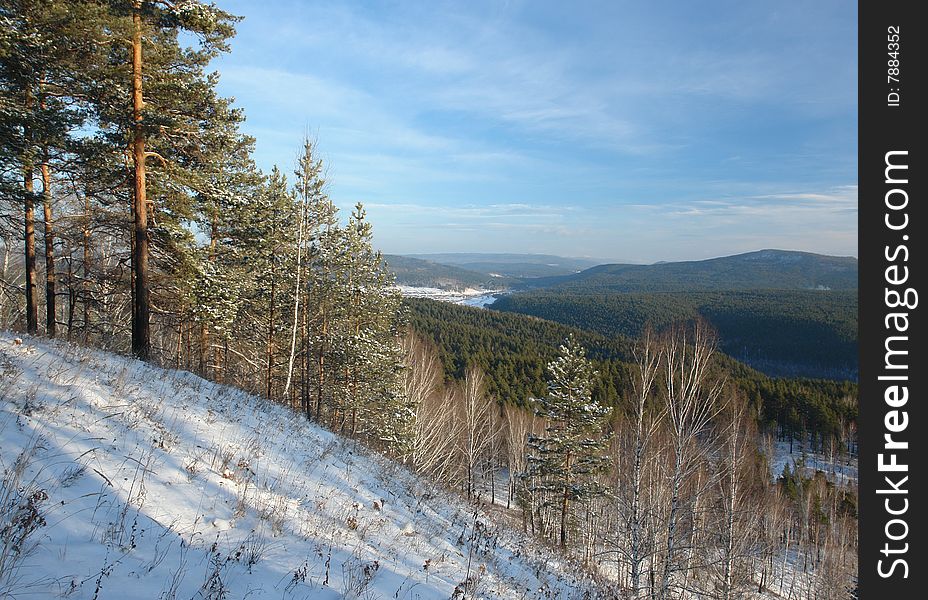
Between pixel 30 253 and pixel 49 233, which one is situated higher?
pixel 49 233

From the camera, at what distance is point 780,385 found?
65.4 m

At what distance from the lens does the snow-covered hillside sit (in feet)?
10.5

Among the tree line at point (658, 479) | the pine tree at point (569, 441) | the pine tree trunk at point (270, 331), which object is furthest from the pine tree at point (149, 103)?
the pine tree at point (569, 441)

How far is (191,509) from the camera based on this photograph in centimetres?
446

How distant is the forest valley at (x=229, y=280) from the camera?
915 cm

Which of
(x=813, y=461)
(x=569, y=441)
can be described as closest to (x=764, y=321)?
(x=813, y=461)

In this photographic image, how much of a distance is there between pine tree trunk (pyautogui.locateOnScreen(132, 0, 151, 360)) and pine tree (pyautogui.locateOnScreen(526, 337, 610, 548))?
14827 millimetres

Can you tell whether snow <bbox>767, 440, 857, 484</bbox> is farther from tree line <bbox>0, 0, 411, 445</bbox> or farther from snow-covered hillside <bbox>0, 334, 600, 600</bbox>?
snow-covered hillside <bbox>0, 334, 600, 600</bbox>

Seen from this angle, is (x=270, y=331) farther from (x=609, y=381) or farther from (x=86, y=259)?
(x=609, y=381)

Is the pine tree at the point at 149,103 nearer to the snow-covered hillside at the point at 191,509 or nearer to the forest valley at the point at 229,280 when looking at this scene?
the forest valley at the point at 229,280

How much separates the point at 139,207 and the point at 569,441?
56.8ft

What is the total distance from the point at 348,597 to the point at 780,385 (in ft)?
261

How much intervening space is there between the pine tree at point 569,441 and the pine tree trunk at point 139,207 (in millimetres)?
14827

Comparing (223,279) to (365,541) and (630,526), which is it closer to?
(365,541)
